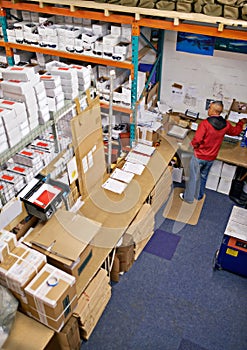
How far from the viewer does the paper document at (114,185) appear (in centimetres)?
429

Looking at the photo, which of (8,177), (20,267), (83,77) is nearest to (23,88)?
(83,77)

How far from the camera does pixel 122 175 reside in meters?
4.50

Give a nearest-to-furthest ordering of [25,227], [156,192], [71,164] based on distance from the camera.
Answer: [25,227], [71,164], [156,192]

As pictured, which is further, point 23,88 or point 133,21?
point 133,21

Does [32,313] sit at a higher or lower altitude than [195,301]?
higher

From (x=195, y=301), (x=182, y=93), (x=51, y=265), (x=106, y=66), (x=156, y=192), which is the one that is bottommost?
(x=195, y=301)

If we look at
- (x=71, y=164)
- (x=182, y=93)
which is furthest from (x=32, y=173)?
(x=182, y=93)

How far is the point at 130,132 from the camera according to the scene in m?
5.07

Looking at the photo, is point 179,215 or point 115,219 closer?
point 115,219

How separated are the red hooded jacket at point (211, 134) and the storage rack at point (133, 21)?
3.01 feet

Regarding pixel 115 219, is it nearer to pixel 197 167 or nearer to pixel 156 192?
pixel 156 192

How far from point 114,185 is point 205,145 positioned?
1.34 m

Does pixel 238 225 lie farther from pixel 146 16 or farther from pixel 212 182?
pixel 146 16

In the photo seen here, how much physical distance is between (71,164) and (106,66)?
1823mm
